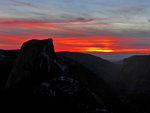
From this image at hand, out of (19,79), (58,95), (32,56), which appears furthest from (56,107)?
(32,56)

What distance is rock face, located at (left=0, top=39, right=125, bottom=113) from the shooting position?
1335cm

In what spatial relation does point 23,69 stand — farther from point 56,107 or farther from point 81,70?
point 81,70

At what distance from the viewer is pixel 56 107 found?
516 inches

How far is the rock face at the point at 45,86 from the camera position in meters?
13.4

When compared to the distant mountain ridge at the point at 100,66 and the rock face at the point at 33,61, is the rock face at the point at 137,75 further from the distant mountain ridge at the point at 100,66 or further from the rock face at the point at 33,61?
the rock face at the point at 33,61

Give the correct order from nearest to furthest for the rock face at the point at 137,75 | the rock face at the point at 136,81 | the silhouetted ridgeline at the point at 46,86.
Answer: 1. the silhouetted ridgeline at the point at 46,86
2. the rock face at the point at 136,81
3. the rock face at the point at 137,75

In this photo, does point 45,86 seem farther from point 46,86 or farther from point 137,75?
point 137,75

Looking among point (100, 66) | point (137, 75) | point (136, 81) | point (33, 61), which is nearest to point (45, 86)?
point (33, 61)

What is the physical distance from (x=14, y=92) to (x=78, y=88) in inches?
192

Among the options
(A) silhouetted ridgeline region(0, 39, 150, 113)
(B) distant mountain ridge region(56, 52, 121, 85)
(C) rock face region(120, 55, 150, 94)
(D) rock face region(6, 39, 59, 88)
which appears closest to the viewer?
(A) silhouetted ridgeline region(0, 39, 150, 113)

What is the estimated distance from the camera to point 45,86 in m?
14.1

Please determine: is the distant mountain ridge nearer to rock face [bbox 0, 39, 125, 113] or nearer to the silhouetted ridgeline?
the silhouetted ridgeline

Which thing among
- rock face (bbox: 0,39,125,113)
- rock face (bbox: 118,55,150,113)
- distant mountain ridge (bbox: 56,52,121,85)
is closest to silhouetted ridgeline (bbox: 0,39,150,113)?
rock face (bbox: 0,39,125,113)

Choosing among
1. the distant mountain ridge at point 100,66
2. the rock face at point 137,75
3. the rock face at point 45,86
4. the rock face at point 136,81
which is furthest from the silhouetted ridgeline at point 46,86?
the distant mountain ridge at point 100,66
